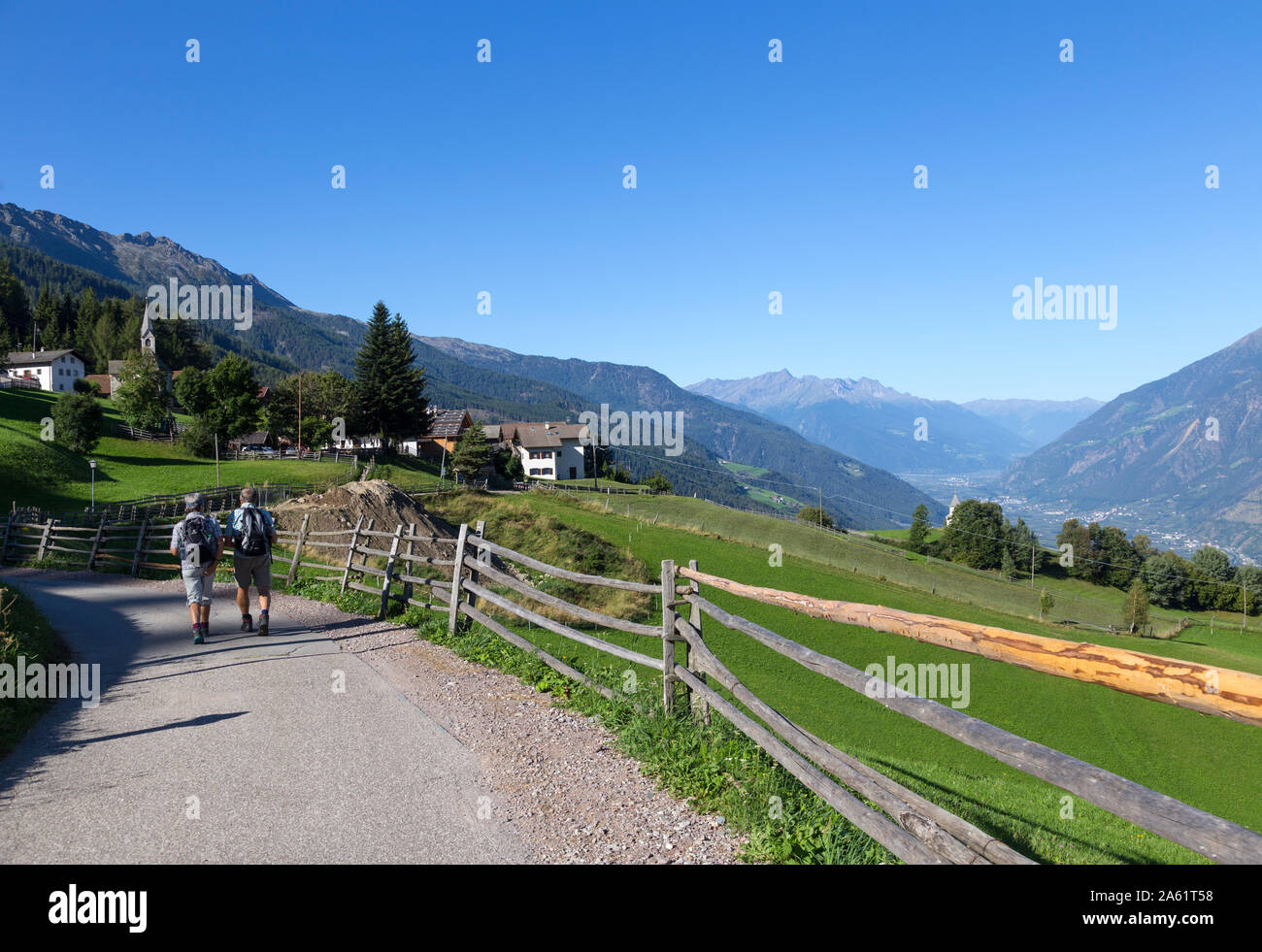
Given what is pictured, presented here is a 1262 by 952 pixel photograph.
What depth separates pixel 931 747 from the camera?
21422 millimetres

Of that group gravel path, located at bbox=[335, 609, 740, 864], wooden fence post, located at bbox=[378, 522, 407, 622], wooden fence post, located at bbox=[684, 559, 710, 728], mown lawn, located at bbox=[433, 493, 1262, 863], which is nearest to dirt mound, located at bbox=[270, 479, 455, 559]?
mown lawn, located at bbox=[433, 493, 1262, 863]

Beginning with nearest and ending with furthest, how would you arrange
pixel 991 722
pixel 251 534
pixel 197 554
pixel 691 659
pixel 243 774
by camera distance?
pixel 243 774 < pixel 691 659 < pixel 197 554 < pixel 251 534 < pixel 991 722

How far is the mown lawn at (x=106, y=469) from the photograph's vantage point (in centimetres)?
4688

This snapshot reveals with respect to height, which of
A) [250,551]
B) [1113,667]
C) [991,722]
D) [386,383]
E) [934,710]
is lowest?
[991,722]

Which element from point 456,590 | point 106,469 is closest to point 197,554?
point 456,590

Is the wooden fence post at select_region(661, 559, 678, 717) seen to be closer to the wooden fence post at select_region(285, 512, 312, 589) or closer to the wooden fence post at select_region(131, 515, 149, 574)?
the wooden fence post at select_region(285, 512, 312, 589)

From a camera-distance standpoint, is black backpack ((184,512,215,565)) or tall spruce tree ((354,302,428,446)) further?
tall spruce tree ((354,302,428,446))

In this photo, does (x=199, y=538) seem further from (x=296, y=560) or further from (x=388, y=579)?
(x=296, y=560)

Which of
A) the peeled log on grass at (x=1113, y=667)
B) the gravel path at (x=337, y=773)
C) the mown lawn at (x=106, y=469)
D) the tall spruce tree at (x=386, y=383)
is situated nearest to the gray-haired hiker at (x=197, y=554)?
the gravel path at (x=337, y=773)

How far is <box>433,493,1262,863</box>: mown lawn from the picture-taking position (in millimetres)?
9133

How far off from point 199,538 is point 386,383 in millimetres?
74814

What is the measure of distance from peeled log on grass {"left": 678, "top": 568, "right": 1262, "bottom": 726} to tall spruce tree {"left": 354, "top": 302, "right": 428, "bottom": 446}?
81937 mm

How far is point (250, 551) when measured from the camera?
1216 cm

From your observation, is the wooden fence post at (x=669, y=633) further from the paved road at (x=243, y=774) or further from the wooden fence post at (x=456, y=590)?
the wooden fence post at (x=456, y=590)
